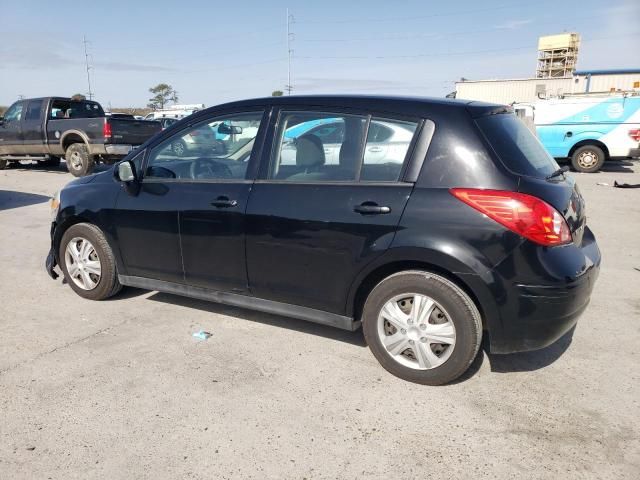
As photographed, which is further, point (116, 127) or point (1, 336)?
point (116, 127)

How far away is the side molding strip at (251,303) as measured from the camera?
3316mm

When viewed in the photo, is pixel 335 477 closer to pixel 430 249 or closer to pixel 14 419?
pixel 430 249

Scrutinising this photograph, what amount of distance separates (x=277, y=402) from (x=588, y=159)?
1496 cm

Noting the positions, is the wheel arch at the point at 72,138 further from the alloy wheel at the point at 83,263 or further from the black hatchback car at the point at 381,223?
the black hatchback car at the point at 381,223

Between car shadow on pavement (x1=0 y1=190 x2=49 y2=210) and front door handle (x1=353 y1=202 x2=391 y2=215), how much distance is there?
8325mm

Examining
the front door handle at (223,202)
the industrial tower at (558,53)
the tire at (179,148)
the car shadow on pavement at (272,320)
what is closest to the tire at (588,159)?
the car shadow on pavement at (272,320)

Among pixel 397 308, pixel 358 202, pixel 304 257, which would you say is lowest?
pixel 397 308

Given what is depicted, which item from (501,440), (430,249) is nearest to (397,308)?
(430,249)

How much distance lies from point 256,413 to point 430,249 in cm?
134

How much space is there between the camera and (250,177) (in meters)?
3.49

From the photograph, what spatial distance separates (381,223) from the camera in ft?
9.77

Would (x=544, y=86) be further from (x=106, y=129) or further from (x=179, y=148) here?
(x=179, y=148)

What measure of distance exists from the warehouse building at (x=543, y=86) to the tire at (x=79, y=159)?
24.3 metres

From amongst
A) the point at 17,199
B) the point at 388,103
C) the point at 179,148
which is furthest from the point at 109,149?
the point at 388,103
